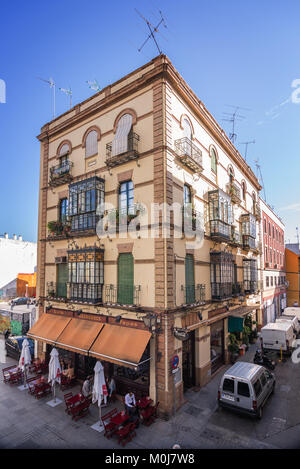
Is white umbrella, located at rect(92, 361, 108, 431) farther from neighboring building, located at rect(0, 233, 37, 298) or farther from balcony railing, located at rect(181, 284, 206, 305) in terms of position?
neighboring building, located at rect(0, 233, 37, 298)

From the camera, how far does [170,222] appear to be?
11961 millimetres

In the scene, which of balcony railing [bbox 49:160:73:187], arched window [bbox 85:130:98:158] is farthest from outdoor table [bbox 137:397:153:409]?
arched window [bbox 85:130:98:158]

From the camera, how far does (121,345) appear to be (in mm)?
11359

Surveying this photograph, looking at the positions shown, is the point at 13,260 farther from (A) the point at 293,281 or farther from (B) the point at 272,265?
(A) the point at 293,281

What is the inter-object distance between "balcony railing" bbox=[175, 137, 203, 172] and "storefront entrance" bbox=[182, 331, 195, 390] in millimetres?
9108

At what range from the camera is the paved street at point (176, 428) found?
30.4 feet

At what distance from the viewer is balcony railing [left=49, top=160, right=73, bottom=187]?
1639 cm

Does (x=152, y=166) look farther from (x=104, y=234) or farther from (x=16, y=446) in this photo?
(x=16, y=446)

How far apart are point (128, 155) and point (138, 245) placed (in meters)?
4.55

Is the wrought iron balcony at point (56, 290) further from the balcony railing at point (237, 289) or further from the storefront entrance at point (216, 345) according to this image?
the balcony railing at point (237, 289)

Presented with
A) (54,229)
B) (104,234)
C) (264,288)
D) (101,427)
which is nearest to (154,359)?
(101,427)

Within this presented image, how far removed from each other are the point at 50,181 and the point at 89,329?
1006 centimetres

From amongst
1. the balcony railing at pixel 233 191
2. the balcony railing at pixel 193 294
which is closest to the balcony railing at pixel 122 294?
the balcony railing at pixel 193 294

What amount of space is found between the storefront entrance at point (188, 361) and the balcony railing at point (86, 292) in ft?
16.7
